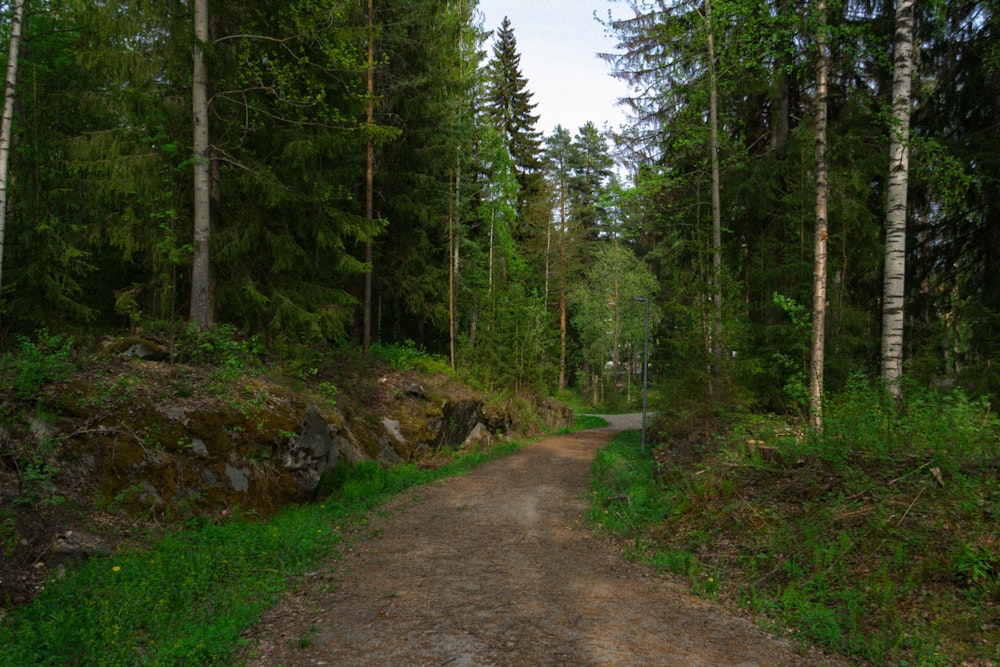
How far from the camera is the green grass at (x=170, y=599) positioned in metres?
4.06

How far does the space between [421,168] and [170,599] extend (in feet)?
56.6

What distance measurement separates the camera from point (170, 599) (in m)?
5.09

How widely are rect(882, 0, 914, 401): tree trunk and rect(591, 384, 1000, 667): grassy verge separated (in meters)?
0.71

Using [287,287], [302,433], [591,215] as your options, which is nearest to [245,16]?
[287,287]

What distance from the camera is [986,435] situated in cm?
629

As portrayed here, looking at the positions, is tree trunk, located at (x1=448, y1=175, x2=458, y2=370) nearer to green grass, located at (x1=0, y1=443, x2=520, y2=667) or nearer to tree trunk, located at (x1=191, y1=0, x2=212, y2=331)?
tree trunk, located at (x1=191, y1=0, x2=212, y2=331)

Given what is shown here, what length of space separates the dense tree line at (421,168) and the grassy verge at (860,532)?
1.56 meters

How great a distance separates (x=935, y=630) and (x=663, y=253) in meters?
32.7

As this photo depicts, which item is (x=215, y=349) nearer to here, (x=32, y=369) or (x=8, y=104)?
(x=32, y=369)

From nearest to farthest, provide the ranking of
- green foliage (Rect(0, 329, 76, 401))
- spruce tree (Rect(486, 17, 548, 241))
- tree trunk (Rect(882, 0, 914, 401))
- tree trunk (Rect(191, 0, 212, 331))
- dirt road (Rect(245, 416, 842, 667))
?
1. dirt road (Rect(245, 416, 842, 667))
2. green foliage (Rect(0, 329, 76, 401))
3. tree trunk (Rect(882, 0, 914, 401))
4. tree trunk (Rect(191, 0, 212, 331))
5. spruce tree (Rect(486, 17, 548, 241))

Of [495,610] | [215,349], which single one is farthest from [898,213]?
[215,349]

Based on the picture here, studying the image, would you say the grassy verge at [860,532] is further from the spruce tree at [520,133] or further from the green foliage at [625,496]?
the spruce tree at [520,133]

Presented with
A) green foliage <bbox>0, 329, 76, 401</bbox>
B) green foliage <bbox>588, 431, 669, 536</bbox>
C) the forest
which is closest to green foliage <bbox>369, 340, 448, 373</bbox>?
the forest

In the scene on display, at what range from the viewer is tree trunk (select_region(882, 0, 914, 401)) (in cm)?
856
